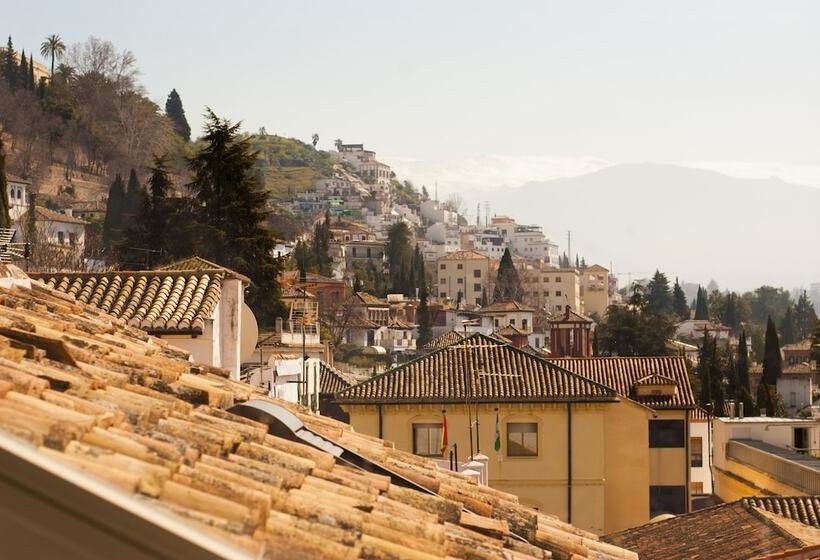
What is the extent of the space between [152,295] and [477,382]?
16000 millimetres

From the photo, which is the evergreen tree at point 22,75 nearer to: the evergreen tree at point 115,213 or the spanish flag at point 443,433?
the evergreen tree at point 115,213

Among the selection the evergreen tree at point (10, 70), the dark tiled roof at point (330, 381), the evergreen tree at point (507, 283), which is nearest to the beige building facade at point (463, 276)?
the evergreen tree at point (507, 283)

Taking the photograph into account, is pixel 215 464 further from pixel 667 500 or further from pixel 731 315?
pixel 731 315

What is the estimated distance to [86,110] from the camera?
5344 inches

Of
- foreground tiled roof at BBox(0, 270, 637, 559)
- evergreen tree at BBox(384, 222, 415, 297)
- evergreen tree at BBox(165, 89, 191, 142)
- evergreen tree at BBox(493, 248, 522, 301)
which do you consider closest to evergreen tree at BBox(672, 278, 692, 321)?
evergreen tree at BBox(493, 248, 522, 301)

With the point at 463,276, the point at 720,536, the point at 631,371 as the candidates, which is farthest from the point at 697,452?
the point at 463,276

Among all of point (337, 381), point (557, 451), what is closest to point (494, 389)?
point (557, 451)

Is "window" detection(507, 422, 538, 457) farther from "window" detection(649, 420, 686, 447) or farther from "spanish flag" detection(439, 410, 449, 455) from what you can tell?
"window" detection(649, 420, 686, 447)

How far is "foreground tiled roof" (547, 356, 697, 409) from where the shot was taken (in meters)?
35.3

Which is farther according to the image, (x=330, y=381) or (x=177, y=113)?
(x=177, y=113)

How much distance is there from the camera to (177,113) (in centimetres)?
15925

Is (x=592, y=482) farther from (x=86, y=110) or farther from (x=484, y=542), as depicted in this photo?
(x=86, y=110)

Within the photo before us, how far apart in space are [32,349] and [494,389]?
2527 centimetres

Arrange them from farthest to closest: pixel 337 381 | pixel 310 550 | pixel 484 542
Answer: pixel 337 381 < pixel 484 542 < pixel 310 550
